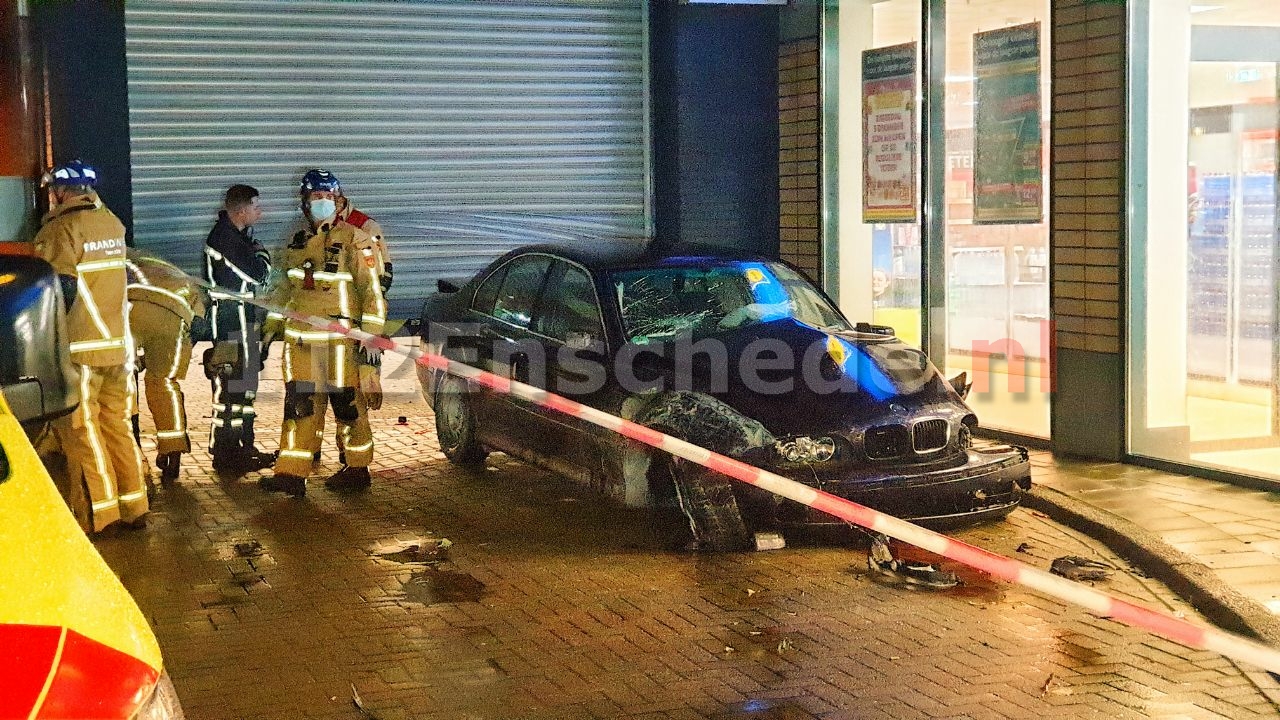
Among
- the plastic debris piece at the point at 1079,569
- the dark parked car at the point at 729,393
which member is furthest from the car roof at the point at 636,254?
the plastic debris piece at the point at 1079,569

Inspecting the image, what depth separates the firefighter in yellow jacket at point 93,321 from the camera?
316 inches

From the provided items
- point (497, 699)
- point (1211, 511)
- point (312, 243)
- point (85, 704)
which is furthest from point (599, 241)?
point (85, 704)

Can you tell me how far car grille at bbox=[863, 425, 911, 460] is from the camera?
305 inches

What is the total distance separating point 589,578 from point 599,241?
2934mm

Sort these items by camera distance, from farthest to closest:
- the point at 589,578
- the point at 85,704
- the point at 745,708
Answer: the point at 589,578 → the point at 745,708 → the point at 85,704

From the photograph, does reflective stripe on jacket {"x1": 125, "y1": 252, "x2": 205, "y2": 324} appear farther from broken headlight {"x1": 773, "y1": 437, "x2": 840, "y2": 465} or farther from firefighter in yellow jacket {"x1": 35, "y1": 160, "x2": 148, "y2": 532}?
broken headlight {"x1": 773, "y1": 437, "x2": 840, "y2": 465}

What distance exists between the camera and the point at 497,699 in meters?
5.52

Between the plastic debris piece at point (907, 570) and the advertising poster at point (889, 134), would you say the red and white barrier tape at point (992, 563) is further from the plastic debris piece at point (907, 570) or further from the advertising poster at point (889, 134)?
the advertising poster at point (889, 134)

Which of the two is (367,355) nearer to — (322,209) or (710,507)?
(322,209)

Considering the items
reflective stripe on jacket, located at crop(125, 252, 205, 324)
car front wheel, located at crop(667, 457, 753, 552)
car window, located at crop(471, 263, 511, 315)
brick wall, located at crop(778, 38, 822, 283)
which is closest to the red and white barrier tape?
car front wheel, located at crop(667, 457, 753, 552)

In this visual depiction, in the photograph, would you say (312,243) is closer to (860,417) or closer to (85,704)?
(860,417)

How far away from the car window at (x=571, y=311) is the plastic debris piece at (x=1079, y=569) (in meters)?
2.68

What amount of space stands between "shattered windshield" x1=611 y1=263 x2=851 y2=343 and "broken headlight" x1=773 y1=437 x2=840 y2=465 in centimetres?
104

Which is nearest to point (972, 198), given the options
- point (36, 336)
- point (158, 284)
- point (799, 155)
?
point (799, 155)
